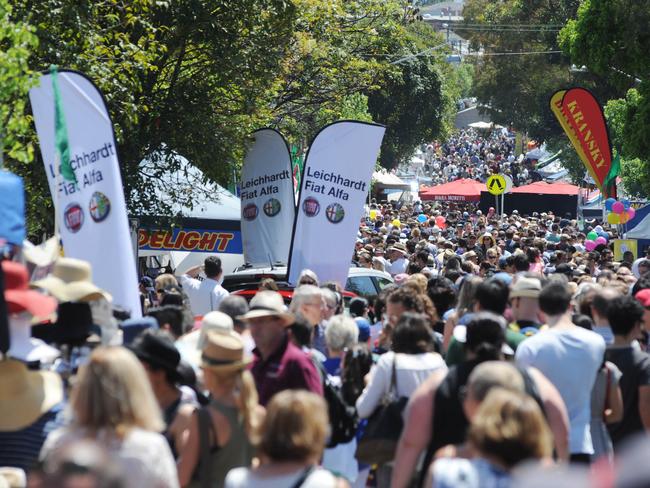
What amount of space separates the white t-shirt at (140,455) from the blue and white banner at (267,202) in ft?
37.4

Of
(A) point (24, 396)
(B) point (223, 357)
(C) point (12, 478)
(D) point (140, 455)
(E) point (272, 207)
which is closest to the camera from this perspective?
(D) point (140, 455)

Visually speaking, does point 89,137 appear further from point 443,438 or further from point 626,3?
point 626,3

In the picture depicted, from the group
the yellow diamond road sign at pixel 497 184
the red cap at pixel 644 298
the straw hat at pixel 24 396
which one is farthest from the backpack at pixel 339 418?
the yellow diamond road sign at pixel 497 184

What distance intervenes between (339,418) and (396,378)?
0.43 meters

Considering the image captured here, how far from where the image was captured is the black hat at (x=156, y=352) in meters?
5.70

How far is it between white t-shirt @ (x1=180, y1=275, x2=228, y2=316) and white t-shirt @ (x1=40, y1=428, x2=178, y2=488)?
7.77m

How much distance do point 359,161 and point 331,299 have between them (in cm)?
485

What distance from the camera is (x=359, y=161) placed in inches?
543

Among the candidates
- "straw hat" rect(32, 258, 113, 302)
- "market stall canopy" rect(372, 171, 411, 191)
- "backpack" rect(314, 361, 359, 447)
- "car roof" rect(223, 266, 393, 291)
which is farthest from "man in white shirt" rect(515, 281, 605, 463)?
"market stall canopy" rect(372, 171, 411, 191)

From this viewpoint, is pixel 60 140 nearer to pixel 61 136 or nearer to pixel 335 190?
pixel 61 136

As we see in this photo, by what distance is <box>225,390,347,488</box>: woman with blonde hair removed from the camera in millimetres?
4379

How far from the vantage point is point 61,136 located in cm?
905

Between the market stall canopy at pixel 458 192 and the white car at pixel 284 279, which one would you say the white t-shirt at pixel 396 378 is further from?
the market stall canopy at pixel 458 192

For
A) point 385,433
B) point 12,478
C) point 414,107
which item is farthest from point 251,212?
point 414,107
